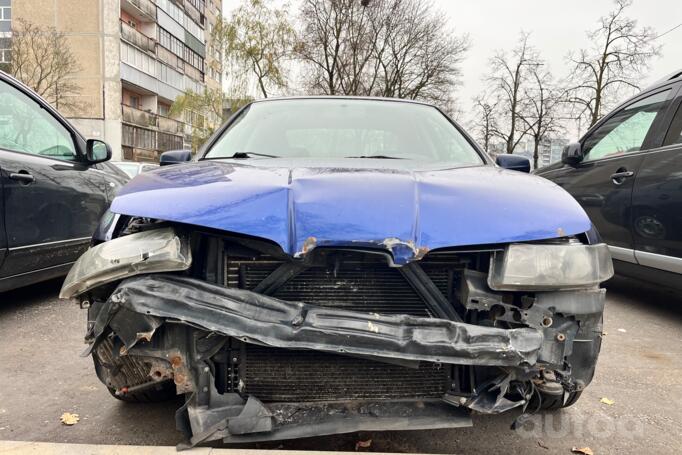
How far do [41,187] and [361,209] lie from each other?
303 centimetres

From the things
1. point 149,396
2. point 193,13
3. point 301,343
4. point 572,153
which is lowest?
point 149,396

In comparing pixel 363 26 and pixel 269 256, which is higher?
pixel 363 26

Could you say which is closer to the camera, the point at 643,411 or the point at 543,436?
the point at 543,436

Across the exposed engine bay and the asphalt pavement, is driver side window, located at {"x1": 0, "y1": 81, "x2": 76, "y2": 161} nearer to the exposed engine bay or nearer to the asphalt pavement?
the asphalt pavement

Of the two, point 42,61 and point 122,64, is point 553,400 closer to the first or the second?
point 42,61

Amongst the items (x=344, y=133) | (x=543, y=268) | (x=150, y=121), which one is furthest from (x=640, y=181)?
(x=150, y=121)

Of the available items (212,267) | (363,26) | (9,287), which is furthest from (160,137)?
(212,267)

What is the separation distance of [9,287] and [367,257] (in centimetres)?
305

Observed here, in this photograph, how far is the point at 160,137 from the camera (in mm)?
36844

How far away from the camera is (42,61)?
84.0ft

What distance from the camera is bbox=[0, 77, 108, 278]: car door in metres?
Result: 3.45

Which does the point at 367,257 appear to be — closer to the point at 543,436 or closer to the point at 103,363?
the point at 103,363

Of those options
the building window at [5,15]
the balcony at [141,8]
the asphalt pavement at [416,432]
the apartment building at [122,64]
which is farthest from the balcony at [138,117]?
the asphalt pavement at [416,432]

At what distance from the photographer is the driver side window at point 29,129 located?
3.62m
